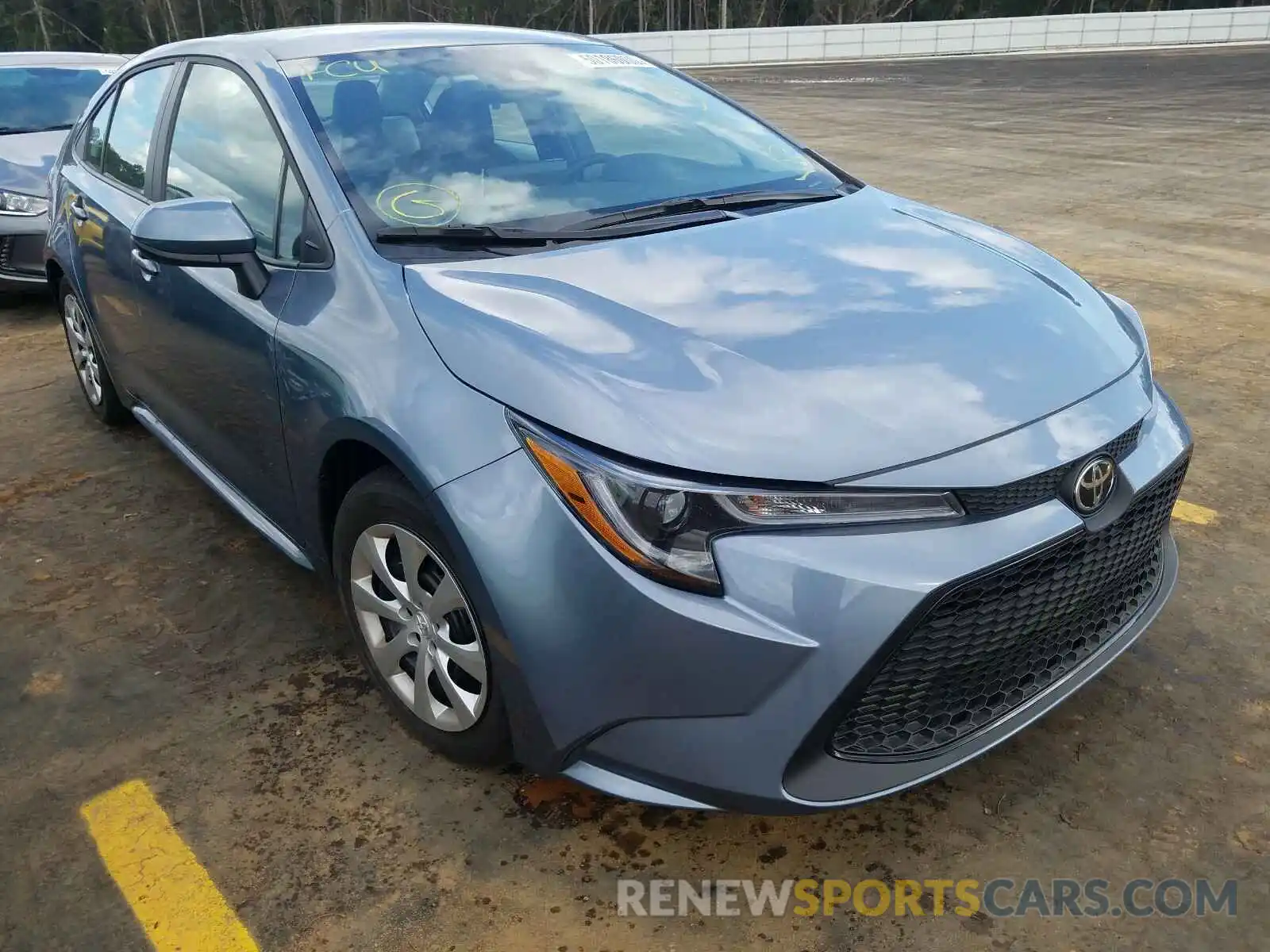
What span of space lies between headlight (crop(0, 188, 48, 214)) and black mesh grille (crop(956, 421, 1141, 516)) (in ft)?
19.9

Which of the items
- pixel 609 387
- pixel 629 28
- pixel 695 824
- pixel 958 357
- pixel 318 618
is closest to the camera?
pixel 609 387

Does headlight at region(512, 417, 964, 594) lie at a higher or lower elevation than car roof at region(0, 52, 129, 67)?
lower

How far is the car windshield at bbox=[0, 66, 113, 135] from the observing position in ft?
22.5

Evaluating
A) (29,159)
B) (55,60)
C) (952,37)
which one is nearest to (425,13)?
(952,37)

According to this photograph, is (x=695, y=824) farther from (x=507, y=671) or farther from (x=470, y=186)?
(x=470, y=186)

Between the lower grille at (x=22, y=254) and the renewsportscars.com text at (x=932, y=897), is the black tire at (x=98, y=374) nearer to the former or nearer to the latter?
the lower grille at (x=22, y=254)

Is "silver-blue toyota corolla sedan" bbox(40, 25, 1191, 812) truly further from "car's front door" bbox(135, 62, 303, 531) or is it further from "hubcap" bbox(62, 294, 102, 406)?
"hubcap" bbox(62, 294, 102, 406)

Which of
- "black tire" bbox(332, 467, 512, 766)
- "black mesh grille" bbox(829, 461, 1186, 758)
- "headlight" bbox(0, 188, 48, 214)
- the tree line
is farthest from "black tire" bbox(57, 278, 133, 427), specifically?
the tree line

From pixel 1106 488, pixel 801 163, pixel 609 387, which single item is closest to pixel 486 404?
pixel 609 387

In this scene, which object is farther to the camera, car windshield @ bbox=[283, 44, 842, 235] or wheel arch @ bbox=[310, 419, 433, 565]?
car windshield @ bbox=[283, 44, 842, 235]

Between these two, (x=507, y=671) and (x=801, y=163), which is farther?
(x=801, y=163)

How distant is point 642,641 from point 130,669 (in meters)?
1.71

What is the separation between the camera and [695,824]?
2.22 m

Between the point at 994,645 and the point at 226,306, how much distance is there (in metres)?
2.09
